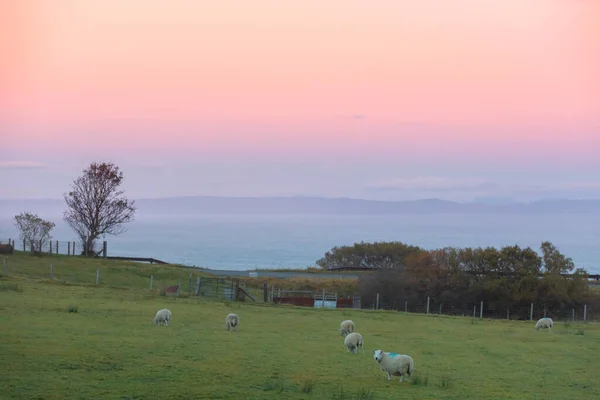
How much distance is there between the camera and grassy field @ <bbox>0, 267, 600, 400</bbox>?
18.1 meters

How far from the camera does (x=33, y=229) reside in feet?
239

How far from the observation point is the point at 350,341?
87.1 ft

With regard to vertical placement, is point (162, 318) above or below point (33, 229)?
below

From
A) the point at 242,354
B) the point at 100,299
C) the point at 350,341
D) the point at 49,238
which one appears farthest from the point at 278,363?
the point at 49,238

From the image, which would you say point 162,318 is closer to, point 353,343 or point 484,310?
point 353,343

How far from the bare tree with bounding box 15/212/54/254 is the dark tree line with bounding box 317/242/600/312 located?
102ft

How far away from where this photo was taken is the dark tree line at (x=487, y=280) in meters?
64.0

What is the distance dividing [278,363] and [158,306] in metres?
18.1

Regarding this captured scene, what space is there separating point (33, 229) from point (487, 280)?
141ft

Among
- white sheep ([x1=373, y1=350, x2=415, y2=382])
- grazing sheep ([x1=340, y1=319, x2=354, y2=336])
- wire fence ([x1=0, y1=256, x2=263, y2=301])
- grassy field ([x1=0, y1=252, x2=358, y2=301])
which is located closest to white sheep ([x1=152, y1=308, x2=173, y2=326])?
grazing sheep ([x1=340, y1=319, x2=354, y2=336])

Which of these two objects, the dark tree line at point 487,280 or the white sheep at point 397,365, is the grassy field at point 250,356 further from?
the dark tree line at point 487,280

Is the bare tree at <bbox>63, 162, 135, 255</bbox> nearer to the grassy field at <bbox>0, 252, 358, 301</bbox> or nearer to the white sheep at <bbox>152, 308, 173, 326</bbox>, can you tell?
the grassy field at <bbox>0, 252, 358, 301</bbox>

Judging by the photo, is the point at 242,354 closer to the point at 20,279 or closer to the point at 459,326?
the point at 459,326

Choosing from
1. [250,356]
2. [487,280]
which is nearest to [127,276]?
[487,280]
